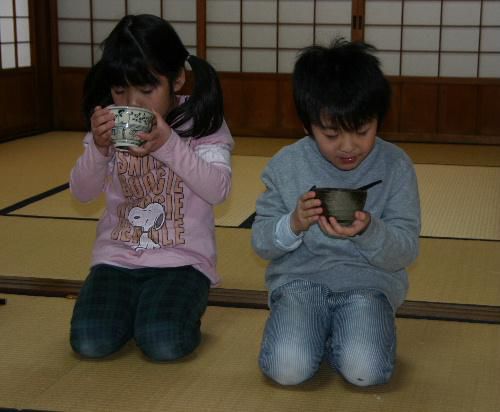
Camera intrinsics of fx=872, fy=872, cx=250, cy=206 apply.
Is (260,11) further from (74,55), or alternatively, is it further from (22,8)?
(22,8)

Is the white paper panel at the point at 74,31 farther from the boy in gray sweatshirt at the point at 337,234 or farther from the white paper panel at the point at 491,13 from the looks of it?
the boy in gray sweatshirt at the point at 337,234

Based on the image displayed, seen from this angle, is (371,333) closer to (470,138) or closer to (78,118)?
(470,138)

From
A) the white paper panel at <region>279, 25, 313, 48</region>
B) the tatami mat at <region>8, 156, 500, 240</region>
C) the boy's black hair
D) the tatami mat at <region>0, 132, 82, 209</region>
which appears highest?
the white paper panel at <region>279, 25, 313, 48</region>

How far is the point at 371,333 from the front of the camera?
195 cm

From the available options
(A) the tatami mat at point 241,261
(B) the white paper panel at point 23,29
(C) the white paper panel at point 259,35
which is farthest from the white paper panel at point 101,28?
(A) the tatami mat at point 241,261

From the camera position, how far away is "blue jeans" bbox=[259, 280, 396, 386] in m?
1.92

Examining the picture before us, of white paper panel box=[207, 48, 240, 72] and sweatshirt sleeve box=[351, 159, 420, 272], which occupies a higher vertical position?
white paper panel box=[207, 48, 240, 72]

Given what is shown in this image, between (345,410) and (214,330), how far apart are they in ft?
1.87

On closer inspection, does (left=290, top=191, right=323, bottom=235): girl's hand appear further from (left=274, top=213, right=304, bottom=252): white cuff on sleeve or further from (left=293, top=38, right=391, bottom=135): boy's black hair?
(left=293, top=38, right=391, bottom=135): boy's black hair

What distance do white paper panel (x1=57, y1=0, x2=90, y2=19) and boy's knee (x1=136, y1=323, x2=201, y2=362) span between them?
5.20 m

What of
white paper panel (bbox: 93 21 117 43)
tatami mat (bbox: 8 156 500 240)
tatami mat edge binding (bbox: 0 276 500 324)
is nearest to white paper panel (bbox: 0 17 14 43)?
white paper panel (bbox: 93 21 117 43)

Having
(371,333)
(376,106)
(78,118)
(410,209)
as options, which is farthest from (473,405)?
(78,118)

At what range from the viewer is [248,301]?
8.25 feet

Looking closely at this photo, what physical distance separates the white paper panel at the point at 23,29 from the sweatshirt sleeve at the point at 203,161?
4671mm
